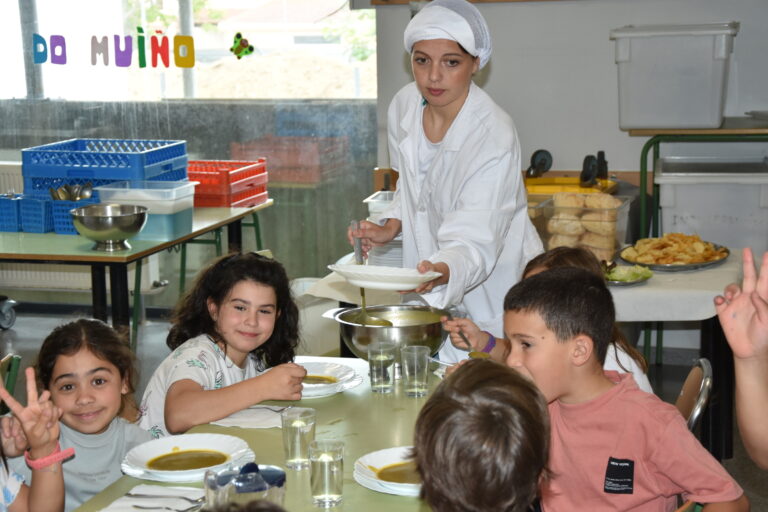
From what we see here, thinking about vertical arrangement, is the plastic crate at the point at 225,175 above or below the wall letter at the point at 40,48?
below

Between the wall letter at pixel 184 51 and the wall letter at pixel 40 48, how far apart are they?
2.54 ft

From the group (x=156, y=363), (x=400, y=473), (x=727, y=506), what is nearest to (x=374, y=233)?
(x=400, y=473)

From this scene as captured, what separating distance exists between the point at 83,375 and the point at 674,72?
3050 millimetres

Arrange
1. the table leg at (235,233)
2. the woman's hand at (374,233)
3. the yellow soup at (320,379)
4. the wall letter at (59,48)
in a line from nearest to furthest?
the yellow soup at (320,379) → the woman's hand at (374,233) → the table leg at (235,233) → the wall letter at (59,48)

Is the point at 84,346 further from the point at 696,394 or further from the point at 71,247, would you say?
the point at 71,247

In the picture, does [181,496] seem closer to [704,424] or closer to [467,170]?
[467,170]

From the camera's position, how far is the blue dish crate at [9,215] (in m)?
4.33

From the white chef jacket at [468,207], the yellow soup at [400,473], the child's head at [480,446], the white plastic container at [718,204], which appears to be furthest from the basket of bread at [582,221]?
the child's head at [480,446]

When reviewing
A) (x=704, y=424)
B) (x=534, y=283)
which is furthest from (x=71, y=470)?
(x=704, y=424)

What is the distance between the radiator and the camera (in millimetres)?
5566

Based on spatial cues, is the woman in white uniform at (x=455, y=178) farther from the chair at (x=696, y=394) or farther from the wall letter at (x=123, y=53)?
the wall letter at (x=123, y=53)

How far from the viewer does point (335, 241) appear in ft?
17.7

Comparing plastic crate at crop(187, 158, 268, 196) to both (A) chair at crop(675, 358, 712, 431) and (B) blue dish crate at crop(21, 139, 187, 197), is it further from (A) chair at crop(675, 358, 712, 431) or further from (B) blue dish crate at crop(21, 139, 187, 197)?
(A) chair at crop(675, 358, 712, 431)

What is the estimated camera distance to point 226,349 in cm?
225
